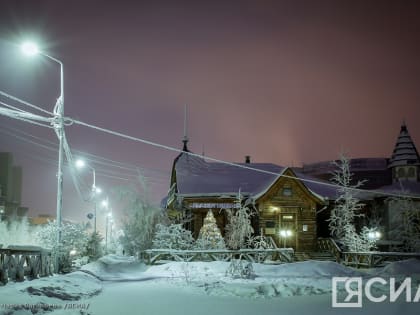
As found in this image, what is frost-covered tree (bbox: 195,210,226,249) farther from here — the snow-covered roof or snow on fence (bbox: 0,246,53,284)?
the snow-covered roof

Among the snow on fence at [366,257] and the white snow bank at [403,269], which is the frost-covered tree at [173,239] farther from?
the white snow bank at [403,269]

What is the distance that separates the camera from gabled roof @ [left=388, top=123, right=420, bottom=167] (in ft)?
162

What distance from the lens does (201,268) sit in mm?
24719

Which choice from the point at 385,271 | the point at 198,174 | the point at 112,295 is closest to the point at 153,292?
the point at 112,295

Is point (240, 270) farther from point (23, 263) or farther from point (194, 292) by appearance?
point (23, 263)

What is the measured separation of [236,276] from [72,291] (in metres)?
9.09

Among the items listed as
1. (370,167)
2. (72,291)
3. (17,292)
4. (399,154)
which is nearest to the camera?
(17,292)

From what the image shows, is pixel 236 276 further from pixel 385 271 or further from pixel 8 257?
pixel 8 257

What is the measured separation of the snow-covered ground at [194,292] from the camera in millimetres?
13164

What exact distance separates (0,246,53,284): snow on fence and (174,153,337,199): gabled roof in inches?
744

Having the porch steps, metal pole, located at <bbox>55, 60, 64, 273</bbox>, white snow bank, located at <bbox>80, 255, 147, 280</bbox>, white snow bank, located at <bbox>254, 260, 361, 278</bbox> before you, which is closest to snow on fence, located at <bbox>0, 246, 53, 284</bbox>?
metal pole, located at <bbox>55, 60, 64, 273</bbox>

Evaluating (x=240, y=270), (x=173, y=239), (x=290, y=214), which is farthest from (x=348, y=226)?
(x=240, y=270)

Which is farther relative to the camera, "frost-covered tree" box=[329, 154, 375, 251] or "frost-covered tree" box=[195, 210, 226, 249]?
"frost-covered tree" box=[329, 154, 375, 251]

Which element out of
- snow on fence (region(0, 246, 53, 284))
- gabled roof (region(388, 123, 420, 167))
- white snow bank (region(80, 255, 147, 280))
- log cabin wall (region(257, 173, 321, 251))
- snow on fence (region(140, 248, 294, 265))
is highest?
gabled roof (region(388, 123, 420, 167))
